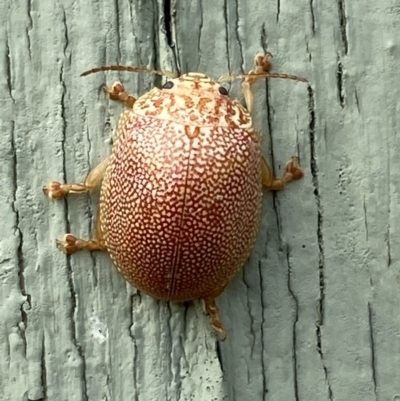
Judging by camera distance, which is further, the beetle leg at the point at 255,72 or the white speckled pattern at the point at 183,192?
the beetle leg at the point at 255,72

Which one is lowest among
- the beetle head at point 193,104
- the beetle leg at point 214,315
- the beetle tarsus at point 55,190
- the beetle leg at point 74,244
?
the beetle leg at point 214,315

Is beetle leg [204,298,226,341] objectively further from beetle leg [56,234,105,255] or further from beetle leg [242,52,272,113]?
beetle leg [242,52,272,113]

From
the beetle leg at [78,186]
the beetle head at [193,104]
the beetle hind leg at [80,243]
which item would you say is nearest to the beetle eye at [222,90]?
the beetle head at [193,104]

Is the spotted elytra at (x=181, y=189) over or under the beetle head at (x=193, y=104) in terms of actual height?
under

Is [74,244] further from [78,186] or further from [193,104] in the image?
[193,104]

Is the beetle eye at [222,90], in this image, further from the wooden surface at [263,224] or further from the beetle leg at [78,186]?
the beetle leg at [78,186]

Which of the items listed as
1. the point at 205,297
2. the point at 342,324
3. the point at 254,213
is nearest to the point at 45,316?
the point at 205,297

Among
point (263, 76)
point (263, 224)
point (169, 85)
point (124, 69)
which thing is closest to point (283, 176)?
point (263, 224)

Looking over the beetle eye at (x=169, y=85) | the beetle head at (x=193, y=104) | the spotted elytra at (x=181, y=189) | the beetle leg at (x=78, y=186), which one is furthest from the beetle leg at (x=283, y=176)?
the beetle leg at (x=78, y=186)
